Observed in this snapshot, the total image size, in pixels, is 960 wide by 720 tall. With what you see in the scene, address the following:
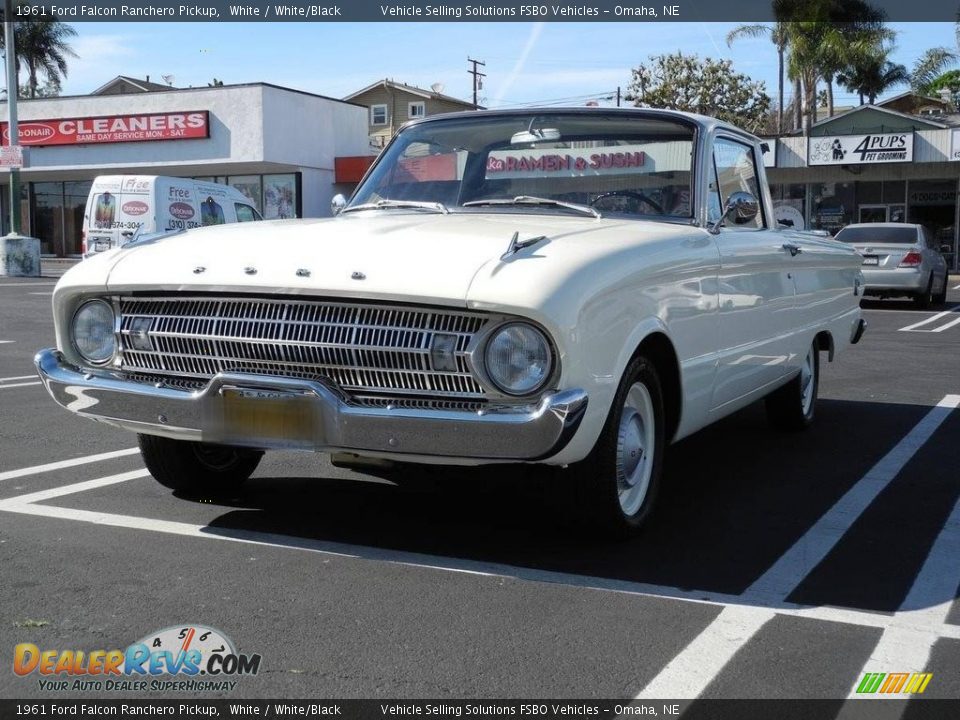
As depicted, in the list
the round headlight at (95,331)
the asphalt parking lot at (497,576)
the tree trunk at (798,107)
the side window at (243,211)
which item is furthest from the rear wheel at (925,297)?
the tree trunk at (798,107)

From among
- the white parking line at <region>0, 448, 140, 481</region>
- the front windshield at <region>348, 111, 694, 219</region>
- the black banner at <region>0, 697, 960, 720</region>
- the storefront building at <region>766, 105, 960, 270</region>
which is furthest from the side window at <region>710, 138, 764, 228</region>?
the storefront building at <region>766, 105, 960, 270</region>

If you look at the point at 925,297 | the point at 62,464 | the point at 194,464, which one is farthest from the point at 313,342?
the point at 925,297

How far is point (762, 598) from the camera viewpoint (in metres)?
3.81

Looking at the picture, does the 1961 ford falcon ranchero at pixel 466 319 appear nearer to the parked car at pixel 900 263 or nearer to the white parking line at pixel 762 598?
the white parking line at pixel 762 598

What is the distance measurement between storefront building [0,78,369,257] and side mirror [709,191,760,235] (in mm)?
30635

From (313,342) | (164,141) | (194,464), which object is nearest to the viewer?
(313,342)

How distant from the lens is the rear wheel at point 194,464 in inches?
193

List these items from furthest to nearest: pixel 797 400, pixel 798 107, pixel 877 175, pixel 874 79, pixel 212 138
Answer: pixel 874 79, pixel 798 107, pixel 212 138, pixel 877 175, pixel 797 400

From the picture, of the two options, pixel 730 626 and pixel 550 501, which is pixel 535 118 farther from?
pixel 730 626

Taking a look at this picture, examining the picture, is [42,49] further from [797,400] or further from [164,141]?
[797,400]

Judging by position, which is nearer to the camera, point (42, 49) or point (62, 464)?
point (62, 464)

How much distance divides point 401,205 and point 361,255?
4.20ft

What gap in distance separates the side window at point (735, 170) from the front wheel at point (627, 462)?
50.6 inches

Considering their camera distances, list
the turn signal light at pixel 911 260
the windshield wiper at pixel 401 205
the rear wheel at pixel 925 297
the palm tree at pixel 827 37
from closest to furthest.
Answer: the windshield wiper at pixel 401 205, the turn signal light at pixel 911 260, the rear wheel at pixel 925 297, the palm tree at pixel 827 37
